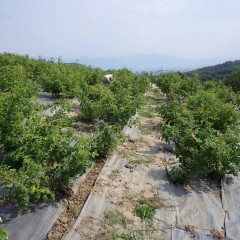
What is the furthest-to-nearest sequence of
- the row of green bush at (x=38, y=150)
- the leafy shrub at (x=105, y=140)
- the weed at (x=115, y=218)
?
the leafy shrub at (x=105, y=140)
the weed at (x=115, y=218)
the row of green bush at (x=38, y=150)

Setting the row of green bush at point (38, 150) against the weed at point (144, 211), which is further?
the weed at point (144, 211)

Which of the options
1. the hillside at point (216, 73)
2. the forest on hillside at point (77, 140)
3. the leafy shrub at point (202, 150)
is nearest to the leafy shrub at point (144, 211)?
the forest on hillside at point (77, 140)

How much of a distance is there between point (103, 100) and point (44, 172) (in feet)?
11.2

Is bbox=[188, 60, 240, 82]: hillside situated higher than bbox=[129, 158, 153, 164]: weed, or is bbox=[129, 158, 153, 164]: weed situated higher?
bbox=[129, 158, 153, 164]: weed

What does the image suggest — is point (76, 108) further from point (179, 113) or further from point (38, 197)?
point (38, 197)

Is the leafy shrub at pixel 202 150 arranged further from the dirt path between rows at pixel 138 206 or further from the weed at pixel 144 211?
the weed at pixel 144 211

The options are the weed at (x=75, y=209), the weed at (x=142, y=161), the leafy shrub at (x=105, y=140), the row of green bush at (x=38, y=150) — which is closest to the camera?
the row of green bush at (x=38, y=150)

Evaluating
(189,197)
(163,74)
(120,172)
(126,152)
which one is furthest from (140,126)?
(163,74)

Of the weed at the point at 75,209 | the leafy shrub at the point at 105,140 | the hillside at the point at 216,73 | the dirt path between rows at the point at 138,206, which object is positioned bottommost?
the hillside at the point at 216,73

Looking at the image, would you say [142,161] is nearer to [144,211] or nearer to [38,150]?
[144,211]

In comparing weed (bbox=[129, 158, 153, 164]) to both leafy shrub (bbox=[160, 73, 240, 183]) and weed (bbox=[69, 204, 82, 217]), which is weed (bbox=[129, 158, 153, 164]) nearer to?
leafy shrub (bbox=[160, 73, 240, 183])

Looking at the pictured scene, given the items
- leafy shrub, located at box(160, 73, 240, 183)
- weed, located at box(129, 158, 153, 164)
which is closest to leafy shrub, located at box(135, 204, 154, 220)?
leafy shrub, located at box(160, 73, 240, 183)

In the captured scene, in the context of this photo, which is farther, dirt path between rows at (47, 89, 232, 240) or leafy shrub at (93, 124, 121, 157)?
leafy shrub at (93, 124, 121, 157)

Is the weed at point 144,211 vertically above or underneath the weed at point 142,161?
underneath
